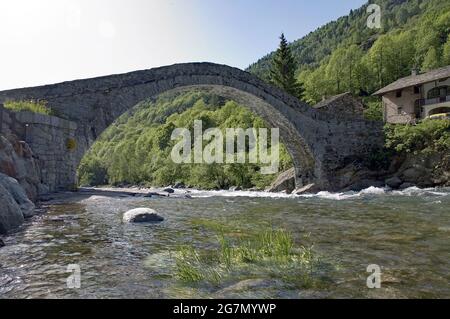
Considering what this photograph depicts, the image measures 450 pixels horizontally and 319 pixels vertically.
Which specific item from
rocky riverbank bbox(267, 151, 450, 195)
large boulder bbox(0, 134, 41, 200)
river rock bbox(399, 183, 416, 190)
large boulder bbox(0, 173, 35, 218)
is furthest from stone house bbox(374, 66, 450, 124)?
large boulder bbox(0, 173, 35, 218)

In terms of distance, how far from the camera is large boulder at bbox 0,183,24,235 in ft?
22.8

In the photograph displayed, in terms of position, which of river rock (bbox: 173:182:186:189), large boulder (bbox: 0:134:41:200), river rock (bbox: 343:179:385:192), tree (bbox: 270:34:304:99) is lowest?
river rock (bbox: 173:182:186:189)

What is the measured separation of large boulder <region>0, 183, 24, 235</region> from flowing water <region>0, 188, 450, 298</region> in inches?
9.4

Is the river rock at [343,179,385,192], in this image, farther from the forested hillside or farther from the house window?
the forested hillside

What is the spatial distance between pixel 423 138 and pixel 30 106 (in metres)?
20.3

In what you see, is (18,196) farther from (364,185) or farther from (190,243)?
(364,185)

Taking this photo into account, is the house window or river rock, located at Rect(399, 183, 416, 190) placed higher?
the house window

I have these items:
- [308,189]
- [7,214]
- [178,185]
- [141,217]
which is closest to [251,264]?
[141,217]

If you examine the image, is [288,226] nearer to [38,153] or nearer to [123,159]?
[38,153]

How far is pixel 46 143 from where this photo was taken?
1414 cm

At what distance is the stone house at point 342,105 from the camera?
3309 cm

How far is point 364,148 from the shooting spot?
22.6 m

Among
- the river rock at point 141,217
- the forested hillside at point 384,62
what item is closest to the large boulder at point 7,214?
the river rock at point 141,217

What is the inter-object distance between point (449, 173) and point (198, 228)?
1715cm
